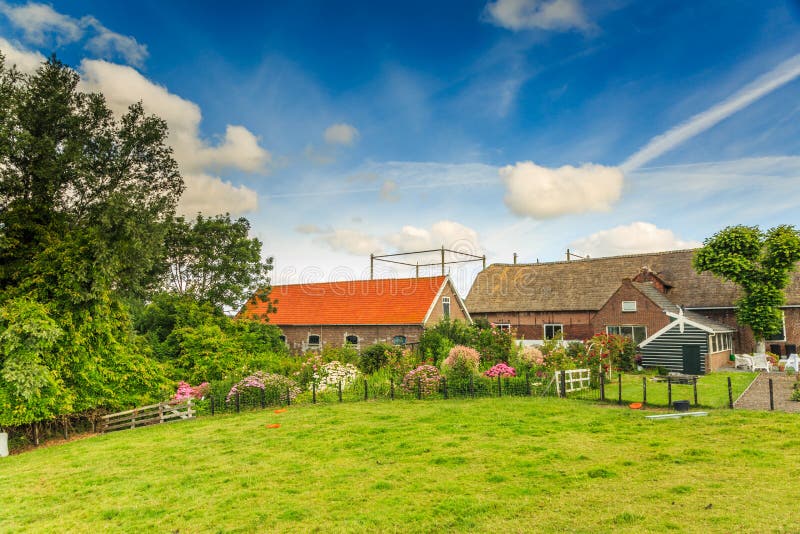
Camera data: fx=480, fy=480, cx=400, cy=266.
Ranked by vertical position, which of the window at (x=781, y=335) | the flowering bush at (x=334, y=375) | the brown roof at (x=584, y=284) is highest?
the brown roof at (x=584, y=284)

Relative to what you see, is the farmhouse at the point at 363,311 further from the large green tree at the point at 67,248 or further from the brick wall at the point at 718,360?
the brick wall at the point at 718,360

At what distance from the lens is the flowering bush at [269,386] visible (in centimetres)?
1881

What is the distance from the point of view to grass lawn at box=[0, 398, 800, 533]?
712cm

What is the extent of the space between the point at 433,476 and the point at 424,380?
9578mm

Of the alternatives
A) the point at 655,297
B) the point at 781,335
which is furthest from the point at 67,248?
the point at 781,335

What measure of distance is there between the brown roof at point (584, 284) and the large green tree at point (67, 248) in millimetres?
27157

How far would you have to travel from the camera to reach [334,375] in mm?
20906

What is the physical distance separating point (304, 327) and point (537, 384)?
64.6 ft

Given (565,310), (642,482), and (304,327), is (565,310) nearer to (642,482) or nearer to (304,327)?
(304,327)

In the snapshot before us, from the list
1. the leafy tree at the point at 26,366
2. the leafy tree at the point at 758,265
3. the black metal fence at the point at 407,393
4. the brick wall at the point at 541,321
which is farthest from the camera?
the brick wall at the point at 541,321

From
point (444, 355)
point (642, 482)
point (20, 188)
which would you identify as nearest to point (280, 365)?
point (444, 355)

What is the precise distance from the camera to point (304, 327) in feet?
111

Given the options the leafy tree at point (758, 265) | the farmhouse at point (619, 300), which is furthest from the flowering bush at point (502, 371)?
the leafy tree at point (758, 265)

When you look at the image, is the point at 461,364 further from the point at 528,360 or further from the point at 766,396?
the point at 766,396
